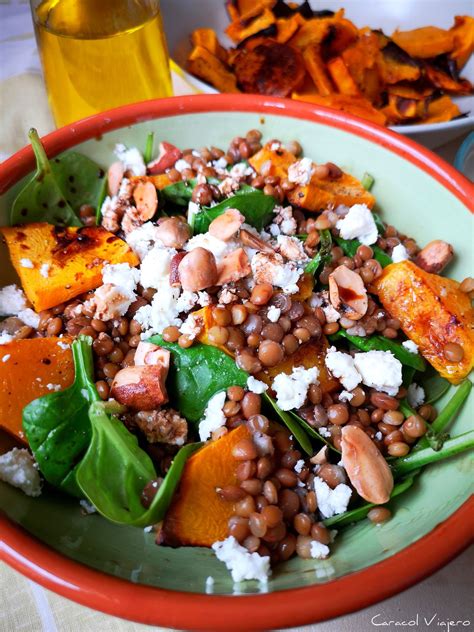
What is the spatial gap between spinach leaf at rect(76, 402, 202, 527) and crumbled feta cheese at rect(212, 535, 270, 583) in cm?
12

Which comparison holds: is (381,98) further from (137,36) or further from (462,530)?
(462,530)

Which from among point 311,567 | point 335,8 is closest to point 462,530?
point 311,567

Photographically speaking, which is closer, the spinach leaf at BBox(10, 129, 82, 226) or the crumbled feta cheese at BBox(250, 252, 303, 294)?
the crumbled feta cheese at BBox(250, 252, 303, 294)

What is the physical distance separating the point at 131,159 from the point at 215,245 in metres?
0.43

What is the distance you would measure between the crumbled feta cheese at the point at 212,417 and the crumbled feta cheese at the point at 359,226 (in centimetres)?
50

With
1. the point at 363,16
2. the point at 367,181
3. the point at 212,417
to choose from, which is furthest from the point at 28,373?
the point at 363,16

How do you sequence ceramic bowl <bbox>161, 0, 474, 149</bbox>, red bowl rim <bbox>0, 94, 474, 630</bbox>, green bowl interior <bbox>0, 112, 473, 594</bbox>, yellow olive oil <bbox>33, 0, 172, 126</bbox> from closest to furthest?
red bowl rim <bbox>0, 94, 474, 630</bbox> < green bowl interior <bbox>0, 112, 473, 594</bbox> < yellow olive oil <bbox>33, 0, 172, 126</bbox> < ceramic bowl <bbox>161, 0, 474, 149</bbox>

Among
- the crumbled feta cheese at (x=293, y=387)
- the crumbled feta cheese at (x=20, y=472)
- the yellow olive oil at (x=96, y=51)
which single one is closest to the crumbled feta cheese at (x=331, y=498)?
the crumbled feta cheese at (x=293, y=387)

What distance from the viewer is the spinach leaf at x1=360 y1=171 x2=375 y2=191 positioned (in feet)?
5.33

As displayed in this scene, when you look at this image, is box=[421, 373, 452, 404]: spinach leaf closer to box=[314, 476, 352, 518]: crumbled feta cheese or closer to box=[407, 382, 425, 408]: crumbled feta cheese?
box=[407, 382, 425, 408]: crumbled feta cheese

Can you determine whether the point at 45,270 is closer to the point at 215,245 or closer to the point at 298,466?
the point at 215,245

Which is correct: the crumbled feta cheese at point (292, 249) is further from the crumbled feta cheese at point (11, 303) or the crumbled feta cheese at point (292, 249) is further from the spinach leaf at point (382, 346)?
the crumbled feta cheese at point (11, 303)

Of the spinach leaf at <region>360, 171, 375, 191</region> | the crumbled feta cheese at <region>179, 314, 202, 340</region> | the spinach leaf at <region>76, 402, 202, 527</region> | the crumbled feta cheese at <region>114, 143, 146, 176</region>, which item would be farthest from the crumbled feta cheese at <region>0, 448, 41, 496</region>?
the spinach leaf at <region>360, 171, 375, 191</region>

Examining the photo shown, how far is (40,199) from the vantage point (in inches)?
61.1
